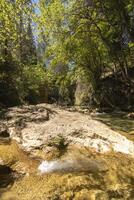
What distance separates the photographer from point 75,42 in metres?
25.0

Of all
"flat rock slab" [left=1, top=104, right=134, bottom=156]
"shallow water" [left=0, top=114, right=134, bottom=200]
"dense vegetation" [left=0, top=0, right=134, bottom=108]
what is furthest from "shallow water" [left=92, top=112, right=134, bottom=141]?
"dense vegetation" [left=0, top=0, right=134, bottom=108]

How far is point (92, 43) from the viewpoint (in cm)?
2592

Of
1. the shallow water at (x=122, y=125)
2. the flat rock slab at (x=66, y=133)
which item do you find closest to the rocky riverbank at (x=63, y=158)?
the flat rock slab at (x=66, y=133)

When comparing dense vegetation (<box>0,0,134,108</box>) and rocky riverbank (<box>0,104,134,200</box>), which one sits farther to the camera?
dense vegetation (<box>0,0,134,108</box>)

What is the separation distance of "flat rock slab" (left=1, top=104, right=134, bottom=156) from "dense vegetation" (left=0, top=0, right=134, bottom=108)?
767 cm

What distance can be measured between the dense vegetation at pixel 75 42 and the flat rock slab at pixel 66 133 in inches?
302

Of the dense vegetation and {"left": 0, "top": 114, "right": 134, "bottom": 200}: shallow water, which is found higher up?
the dense vegetation

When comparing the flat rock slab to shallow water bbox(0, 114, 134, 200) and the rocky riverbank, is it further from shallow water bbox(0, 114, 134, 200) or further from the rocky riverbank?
shallow water bbox(0, 114, 134, 200)

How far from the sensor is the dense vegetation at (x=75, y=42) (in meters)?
19.2

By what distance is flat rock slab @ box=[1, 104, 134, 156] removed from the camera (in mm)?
8906

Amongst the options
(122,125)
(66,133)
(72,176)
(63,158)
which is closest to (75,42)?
(122,125)

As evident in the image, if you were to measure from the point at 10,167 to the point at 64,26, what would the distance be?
16.8 metres

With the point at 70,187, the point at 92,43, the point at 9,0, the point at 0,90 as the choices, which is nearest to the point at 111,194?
the point at 70,187

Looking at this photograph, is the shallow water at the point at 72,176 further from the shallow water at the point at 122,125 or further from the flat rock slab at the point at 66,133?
the shallow water at the point at 122,125
